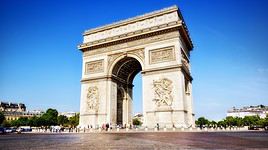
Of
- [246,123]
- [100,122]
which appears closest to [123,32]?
[100,122]

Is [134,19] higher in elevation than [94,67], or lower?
higher

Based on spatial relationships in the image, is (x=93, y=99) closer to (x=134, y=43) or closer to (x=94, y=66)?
(x=94, y=66)

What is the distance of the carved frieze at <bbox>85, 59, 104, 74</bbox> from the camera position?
25.7 metres

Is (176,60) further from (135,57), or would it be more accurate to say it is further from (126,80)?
(126,80)

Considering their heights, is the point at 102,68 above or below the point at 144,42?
below

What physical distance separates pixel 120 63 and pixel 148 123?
26.1 ft

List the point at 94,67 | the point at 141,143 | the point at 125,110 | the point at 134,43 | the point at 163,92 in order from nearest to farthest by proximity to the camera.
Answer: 1. the point at 141,143
2. the point at 163,92
3. the point at 134,43
4. the point at 94,67
5. the point at 125,110

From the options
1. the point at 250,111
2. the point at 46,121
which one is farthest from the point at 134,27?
the point at 250,111

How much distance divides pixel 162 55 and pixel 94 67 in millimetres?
8227

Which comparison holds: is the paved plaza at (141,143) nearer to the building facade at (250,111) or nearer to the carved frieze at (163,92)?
the carved frieze at (163,92)

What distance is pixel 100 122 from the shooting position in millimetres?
23469

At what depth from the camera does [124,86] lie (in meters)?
28.0

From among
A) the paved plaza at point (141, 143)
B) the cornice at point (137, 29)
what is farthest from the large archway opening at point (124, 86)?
the paved plaza at point (141, 143)

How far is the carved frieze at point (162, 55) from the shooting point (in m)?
21.8
